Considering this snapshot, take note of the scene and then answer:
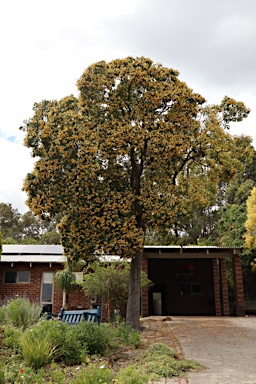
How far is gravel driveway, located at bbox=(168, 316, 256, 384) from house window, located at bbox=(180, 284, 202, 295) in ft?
33.3

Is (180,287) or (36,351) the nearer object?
(36,351)

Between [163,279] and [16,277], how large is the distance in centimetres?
865

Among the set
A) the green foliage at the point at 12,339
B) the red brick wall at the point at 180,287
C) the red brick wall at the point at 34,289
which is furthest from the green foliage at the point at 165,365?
the red brick wall at the point at 180,287

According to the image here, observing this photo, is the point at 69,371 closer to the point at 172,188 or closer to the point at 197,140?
the point at 172,188

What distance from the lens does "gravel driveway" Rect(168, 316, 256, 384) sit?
5.11m

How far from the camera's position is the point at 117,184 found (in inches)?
409

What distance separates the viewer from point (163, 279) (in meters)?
21.5

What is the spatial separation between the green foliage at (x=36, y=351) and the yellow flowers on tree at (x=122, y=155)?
13.8 ft

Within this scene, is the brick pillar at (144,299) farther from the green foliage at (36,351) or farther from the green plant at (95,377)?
the green plant at (95,377)

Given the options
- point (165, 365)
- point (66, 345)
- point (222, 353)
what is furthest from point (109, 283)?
point (165, 365)

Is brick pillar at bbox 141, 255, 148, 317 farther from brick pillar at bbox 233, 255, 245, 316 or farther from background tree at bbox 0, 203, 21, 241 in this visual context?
background tree at bbox 0, 203, 21, 241

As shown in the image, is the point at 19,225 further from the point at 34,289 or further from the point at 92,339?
the point at 92,339

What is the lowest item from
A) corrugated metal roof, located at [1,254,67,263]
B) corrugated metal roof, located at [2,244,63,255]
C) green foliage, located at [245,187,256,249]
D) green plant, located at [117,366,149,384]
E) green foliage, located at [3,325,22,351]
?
green plant, located at [117,366,149,384]

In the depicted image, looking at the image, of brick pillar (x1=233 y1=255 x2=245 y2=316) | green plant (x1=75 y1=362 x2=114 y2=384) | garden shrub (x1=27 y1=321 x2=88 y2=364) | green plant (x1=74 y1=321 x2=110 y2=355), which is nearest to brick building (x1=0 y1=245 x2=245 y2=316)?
brick pillar (x1=233 y1=255 x2=245 y2=316)
